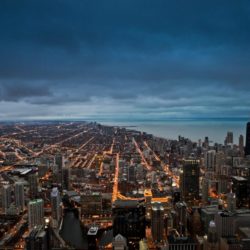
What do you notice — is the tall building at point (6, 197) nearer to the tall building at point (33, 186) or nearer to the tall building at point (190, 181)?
the tall building at point (33, 186)

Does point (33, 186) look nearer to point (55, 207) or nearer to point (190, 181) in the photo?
point (55, 207)

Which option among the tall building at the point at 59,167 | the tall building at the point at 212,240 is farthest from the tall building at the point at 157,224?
the tall building at the point at 59,167

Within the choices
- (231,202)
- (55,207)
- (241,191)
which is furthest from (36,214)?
(241,191)

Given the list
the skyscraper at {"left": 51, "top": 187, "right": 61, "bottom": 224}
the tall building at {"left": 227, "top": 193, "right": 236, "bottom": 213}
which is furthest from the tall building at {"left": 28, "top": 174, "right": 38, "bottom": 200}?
the tall building at {"left": 227, "top": 193, "right": 236, "bottom": 213}

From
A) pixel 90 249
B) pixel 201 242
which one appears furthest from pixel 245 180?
pixel 90 249

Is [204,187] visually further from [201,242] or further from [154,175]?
[201,242]

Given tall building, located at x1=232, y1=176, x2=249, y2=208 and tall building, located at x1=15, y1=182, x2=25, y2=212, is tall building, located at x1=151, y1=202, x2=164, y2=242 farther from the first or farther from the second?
tall building, located at x1=15, y1=182, x2=25, y2=212
